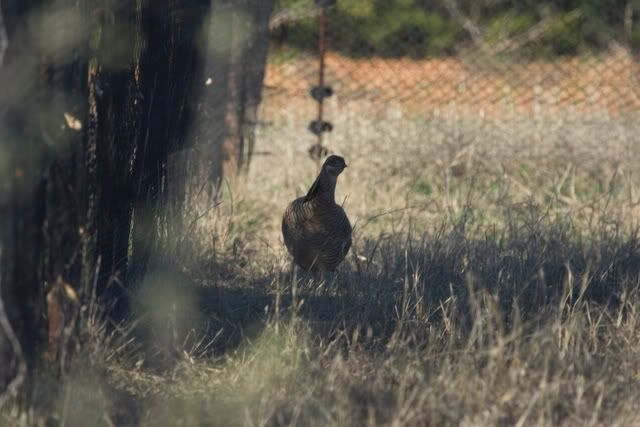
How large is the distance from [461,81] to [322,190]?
5.83 metres

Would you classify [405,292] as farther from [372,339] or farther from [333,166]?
[333,166]

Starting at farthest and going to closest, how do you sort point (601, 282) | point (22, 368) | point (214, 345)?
1. point (601, 282)
2. point (214, 345)
3. point (22, 368)

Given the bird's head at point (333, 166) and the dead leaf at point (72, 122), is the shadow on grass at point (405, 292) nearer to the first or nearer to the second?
the bird's head at point (333, 166)

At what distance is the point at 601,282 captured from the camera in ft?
16.1

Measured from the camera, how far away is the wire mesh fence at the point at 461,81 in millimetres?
8867

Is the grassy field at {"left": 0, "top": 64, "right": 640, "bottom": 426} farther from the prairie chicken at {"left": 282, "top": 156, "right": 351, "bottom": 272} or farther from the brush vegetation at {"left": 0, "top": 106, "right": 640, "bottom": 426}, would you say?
the prairie chicken at {"left": 282, "top": 156, "right": 351, "bottom": 272}

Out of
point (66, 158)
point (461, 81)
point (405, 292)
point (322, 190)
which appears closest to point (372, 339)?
point (405, 292)

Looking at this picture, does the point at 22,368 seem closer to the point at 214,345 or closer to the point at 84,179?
the point at 84,179

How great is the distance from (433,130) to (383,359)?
5876mm

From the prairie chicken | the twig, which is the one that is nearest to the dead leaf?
the twig

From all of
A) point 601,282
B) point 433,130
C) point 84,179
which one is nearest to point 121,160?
point 84,179

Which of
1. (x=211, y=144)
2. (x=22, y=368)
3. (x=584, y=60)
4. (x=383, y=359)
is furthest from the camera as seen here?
(x=584, y=60)

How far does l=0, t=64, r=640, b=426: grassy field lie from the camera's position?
3352 millimetres

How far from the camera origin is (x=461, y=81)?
10859mm
